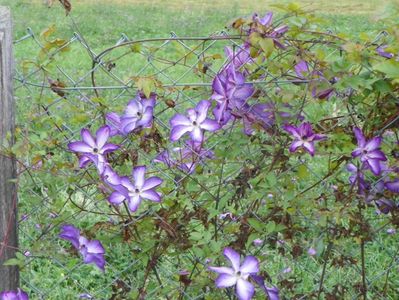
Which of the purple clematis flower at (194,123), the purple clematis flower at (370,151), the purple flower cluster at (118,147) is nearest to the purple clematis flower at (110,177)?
the purple flower cluster at (118,147)

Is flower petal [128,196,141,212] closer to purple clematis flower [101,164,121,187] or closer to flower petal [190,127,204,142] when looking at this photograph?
purple clematis flower [101,164,121,187]

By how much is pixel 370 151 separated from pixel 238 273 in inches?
15.1

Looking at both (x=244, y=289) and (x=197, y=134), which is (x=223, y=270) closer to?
(x=244, y=289)

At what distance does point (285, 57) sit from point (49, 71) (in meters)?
0.52

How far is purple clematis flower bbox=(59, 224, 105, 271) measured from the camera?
1966 millimetres

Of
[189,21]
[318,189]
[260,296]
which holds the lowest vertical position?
[189,21]

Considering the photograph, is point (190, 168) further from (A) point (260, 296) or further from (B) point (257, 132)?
(A) point (260, 296)

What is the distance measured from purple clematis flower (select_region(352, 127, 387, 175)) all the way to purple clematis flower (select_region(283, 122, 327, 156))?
3.6 inches

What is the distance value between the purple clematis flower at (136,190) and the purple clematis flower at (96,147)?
0.06m

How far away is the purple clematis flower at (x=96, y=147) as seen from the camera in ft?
6.13

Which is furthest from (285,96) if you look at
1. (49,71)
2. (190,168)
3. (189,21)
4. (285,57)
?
(189,21)

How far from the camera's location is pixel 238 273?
6.12 ft

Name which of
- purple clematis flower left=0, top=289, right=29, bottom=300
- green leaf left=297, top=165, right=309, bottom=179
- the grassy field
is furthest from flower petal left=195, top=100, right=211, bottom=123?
the grassy field

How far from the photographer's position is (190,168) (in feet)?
6.35
